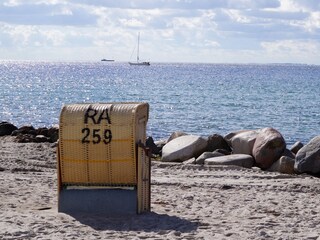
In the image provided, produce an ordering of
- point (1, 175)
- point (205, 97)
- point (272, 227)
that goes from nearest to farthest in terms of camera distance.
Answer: point (272, 227)
point (1, 175)
point (205, 97)

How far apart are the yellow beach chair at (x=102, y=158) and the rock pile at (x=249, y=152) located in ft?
30.2

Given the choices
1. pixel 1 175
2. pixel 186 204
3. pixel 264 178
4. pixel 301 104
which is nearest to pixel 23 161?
pixel 1 175

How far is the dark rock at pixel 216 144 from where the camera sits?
25.4 metres

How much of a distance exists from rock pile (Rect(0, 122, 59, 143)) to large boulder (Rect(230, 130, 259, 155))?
6395 millimetres

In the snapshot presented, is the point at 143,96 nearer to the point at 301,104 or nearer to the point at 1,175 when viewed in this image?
the point at 301,104

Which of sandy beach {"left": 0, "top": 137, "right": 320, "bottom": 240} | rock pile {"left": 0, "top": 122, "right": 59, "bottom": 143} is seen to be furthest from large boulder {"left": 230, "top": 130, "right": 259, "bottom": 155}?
rock pile {"left": 0, "top": 122, "right": 59, "bottom": 143}

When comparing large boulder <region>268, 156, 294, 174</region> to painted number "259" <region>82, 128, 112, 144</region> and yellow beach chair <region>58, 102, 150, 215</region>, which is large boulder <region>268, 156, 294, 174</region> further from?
painted number "259" <region>82, 128, 112, 144</region>

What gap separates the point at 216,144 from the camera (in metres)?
A: 25.6

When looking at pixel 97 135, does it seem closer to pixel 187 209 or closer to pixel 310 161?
pixel 187 209

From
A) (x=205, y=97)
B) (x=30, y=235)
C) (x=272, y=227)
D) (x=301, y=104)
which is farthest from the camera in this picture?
(x=205, y=97)

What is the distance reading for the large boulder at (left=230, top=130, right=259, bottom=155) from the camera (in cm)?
2423

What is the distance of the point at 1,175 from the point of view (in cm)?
1814

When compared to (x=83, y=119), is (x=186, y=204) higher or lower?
lower

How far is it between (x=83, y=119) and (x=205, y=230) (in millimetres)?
2493
